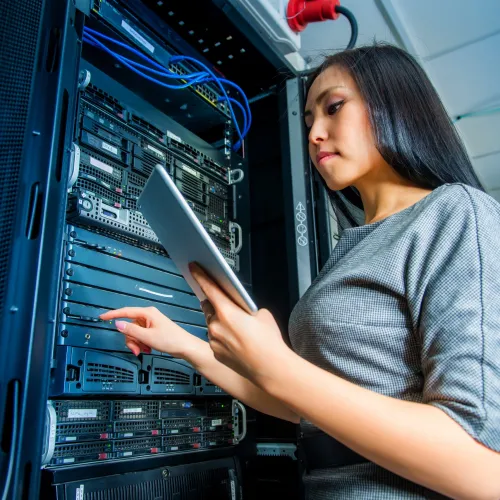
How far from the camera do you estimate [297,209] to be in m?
1.38

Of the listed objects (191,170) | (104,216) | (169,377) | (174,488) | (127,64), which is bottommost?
(174,488)

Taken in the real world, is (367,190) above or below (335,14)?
below

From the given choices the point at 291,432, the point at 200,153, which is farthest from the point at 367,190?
the point at 291,432

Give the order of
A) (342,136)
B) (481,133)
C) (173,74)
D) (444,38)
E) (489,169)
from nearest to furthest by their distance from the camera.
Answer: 1. (342,136)
2. (173,74)
3. (444,38)
4. (481,133)
5. (489,169)

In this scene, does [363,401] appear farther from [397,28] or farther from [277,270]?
[397,28]

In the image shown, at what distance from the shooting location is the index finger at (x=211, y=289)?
2.04 feet

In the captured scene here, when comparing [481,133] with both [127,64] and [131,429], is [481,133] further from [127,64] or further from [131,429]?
[131,429]

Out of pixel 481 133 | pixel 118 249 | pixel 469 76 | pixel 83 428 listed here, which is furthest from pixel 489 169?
pixel 83 428

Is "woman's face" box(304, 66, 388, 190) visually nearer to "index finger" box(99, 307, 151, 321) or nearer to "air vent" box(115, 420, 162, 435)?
"index finger" box(99, 307, 151, 321)

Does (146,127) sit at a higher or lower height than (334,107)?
higher

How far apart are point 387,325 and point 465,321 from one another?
125mm

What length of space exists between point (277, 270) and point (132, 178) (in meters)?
0.51

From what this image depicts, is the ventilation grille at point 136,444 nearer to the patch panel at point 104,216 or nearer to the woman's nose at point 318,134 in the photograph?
the patch panel at point 104,216

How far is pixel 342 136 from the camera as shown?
0.90 meters
